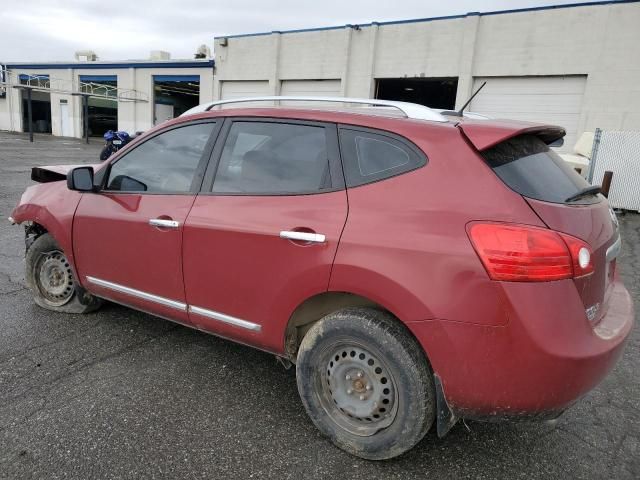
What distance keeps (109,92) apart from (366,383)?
118ft

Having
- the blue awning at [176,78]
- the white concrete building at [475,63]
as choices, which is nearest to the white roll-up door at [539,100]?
the white concrete building at [475,63]

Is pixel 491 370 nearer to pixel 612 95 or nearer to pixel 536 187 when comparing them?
pixel 536 187

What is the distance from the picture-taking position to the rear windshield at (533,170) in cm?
218

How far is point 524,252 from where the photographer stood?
1985mm

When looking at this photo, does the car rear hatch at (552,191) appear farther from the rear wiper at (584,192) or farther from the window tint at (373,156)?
the window tint at (373,156)

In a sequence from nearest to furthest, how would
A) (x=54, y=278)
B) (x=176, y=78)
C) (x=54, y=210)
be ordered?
(x=54, y=210)
(x=54, y=278)
(x=176, y=78)

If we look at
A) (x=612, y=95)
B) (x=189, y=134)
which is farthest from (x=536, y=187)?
(x=612, y=95)

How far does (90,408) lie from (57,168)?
7.69 feet

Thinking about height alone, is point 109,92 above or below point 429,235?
above

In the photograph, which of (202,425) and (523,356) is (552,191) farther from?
(202,425)

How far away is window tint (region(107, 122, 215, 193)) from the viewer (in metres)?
3.12

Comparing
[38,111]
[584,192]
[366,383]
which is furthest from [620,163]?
[38,111]

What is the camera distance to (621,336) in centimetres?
230

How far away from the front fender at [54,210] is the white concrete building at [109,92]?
2339 cm
